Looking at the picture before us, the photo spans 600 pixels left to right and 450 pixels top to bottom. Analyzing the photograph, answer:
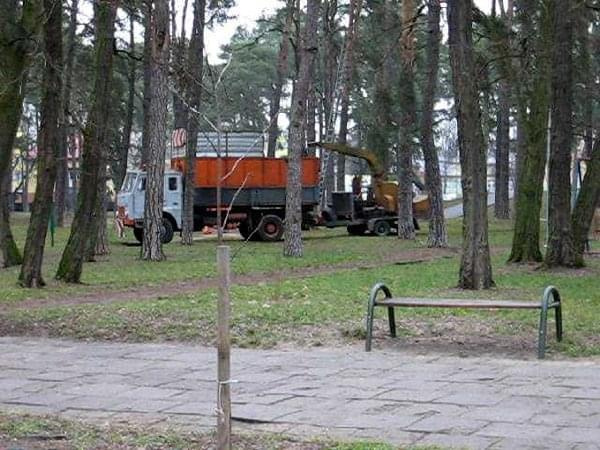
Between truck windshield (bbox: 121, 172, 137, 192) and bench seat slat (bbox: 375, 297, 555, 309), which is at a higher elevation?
truck windshield (bbox: 121, 172, 137, 192)

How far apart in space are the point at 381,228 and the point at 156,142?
1631cm

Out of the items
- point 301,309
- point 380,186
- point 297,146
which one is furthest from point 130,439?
point 380,186

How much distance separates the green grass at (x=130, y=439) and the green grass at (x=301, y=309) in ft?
13.5

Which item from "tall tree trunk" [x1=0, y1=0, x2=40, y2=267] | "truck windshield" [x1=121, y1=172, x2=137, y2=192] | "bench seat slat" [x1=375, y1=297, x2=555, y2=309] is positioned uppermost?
"tall tree trunk" [x1=0, y1=0, x2=40, y2=267]

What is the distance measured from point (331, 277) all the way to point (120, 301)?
5.61 meters

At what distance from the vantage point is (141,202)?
115 ft

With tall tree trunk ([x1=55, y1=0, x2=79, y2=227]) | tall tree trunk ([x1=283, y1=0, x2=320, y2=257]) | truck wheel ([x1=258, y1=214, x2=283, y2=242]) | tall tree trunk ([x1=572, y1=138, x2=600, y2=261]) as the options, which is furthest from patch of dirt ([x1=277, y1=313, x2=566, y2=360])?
truck wheel ([x1=258, y1=214, x2=283, y2=242])

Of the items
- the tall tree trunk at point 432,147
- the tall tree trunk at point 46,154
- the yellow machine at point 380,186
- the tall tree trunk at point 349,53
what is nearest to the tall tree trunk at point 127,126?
the tall tree trunk at point 349,53

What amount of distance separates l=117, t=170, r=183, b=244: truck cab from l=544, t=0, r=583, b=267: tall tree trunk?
17.4 meters

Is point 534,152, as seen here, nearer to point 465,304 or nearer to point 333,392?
point 465,304

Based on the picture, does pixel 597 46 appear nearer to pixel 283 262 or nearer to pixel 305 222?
pixel 283 262

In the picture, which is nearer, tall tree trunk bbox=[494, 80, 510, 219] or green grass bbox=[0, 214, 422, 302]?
green grass bbox=[0, 214, 422, 302]

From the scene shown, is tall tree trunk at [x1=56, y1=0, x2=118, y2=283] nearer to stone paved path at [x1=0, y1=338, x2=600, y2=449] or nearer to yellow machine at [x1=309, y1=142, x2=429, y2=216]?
stone paved path at [x1=0, y1=338, x2=600, y2=449]

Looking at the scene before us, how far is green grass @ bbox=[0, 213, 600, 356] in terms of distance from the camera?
1157 cm
